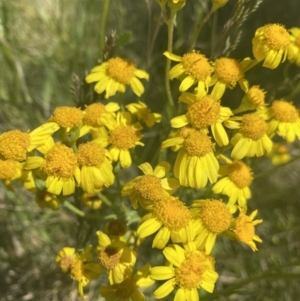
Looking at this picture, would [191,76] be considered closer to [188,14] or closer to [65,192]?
[65,192]

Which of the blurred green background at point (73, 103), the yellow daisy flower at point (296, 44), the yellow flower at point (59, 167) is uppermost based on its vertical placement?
the yellow daisy flower at point (296, 44)

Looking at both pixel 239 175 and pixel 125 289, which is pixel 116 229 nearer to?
pixel 125 289

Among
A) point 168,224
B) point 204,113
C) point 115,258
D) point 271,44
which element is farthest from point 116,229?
point 271,44

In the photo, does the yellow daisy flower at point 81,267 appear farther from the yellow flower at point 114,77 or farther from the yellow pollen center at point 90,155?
the yellow flower at point 114,77

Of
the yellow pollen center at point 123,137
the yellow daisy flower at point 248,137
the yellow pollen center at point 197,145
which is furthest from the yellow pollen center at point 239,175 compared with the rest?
the yellow pollen center at point 123,137

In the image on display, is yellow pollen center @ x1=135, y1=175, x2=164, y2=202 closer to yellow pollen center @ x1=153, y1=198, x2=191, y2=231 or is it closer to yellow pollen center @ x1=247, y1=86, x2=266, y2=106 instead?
yellow pollen center @ x1=153, y1=198, x2=191, y2=231
